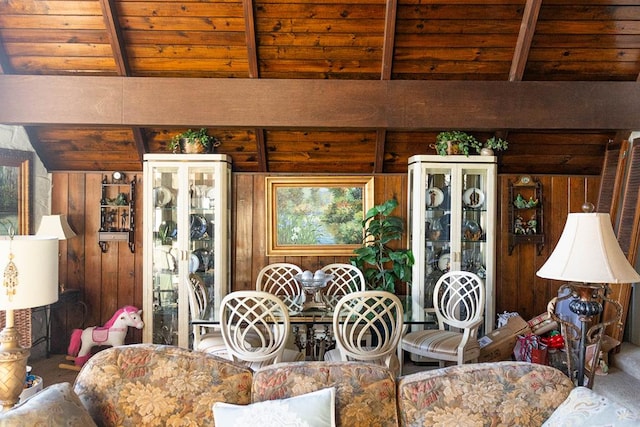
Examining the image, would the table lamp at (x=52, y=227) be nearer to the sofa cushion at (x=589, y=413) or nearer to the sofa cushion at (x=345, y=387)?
the sofa cushion at (x=345, y=387)

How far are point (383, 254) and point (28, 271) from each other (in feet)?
10.6

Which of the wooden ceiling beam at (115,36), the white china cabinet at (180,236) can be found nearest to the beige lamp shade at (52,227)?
the white china cabinet at (180,236)

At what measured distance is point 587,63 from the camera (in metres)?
3.76

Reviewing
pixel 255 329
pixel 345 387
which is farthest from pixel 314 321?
pixel 345 387

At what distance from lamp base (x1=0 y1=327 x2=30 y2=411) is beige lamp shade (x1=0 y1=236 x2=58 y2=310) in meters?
0.15

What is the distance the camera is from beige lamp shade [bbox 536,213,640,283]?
1948mm

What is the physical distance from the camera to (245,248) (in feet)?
15.8

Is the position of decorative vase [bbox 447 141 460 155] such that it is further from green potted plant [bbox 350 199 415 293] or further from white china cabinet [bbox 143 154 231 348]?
white china cabinet [bbox 143 154 231 348]

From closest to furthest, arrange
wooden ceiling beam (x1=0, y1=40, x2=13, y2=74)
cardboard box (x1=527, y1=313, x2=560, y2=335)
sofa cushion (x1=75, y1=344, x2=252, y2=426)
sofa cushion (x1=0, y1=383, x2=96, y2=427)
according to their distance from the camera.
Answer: sofa cushion (x1=0, y1=383, x2=96, y2=427) → sofa cushion (x1=75, y1=344, x2=252, y2=426) → wooden ceiling beam (x1=0, y1=40, x2=13, y2=74) → cardboard box (x1=527, y1=313, x2=560, y2=335)

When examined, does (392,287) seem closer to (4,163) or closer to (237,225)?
(237,225)

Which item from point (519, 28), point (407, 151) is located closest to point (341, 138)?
point (407, 151)

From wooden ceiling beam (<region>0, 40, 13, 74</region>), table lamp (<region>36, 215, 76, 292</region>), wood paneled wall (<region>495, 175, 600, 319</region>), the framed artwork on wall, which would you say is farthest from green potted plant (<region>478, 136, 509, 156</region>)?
the framed artwork on wall

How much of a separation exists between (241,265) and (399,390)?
321cm

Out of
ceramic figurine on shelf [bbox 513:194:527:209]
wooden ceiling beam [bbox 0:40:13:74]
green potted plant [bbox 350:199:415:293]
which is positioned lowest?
green potted plant [bbox 350:199:415:293]
